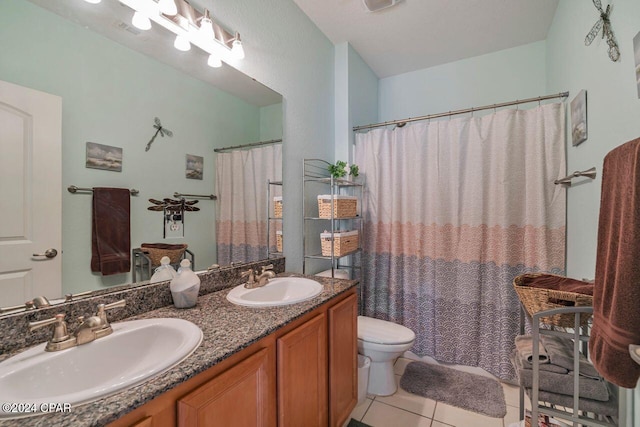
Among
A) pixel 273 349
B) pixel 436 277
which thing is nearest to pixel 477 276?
pixel 436 277

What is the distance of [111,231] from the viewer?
103 centimetres

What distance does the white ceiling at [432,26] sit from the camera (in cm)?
193

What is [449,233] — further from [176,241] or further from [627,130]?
[176,241]

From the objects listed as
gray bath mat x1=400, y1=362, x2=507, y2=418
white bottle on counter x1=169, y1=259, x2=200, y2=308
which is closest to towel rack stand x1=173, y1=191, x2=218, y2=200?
white bottle on counter x1=169, y1=259, x2=200, y2=308

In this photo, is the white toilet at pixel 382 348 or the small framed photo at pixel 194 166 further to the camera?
the white toilet at pixel 382 348

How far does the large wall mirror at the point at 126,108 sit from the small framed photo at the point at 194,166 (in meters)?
0.01

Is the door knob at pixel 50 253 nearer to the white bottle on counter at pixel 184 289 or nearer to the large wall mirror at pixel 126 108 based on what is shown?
the large wall mirror at pixel 126 108

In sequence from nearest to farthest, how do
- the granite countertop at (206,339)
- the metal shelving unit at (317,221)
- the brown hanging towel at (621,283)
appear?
the granite countertop at (206,339) → the brown hanging towel at (621,283) → the metal shelving unit at (317,221)

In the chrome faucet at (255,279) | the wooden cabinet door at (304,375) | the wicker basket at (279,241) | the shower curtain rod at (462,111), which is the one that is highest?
the shower curtain rod at (462,111)

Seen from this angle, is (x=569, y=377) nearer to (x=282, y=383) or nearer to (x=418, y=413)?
(x=418, y=413)

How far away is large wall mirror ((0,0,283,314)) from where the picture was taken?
0.86 metres

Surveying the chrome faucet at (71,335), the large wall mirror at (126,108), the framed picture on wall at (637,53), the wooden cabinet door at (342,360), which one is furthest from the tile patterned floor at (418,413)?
the framed picture on wall at (637,53)

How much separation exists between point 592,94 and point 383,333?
66.4 inches

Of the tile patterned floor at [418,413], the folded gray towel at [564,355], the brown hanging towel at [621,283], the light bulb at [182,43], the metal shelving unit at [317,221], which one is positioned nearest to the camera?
the brown hanging towel at [621,283]
